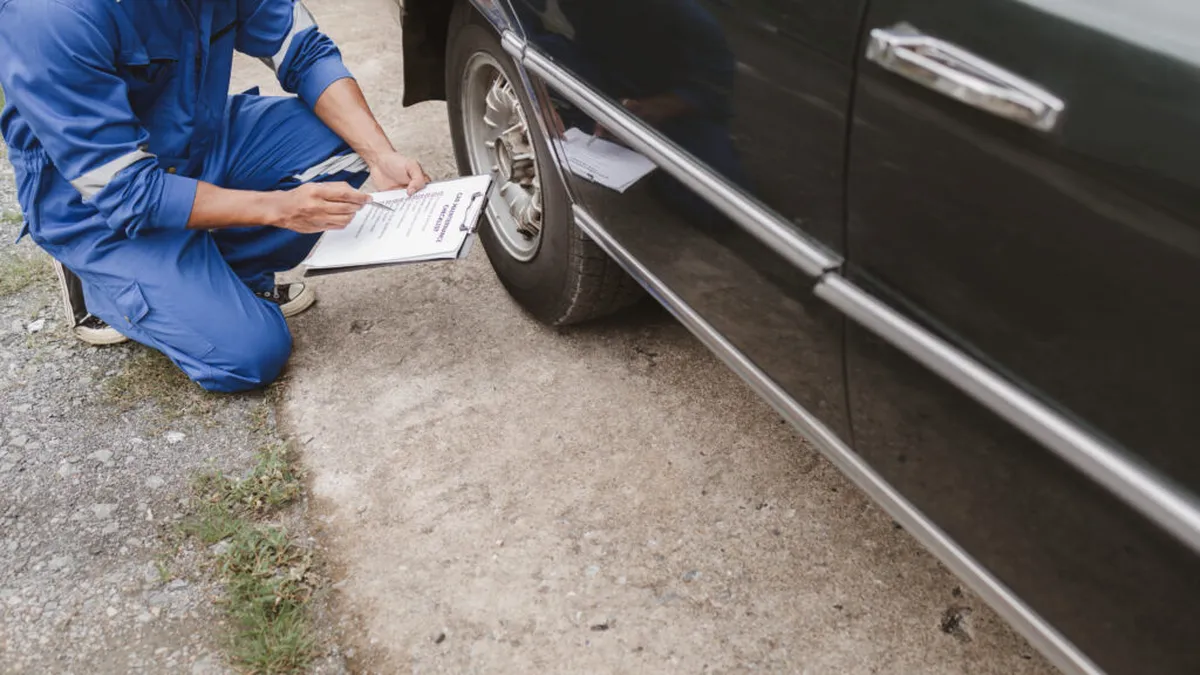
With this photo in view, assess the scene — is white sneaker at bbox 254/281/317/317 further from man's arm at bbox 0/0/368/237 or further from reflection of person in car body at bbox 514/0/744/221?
reflection of person in car body at bbox 514/0/744/221

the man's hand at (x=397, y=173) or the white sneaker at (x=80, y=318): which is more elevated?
the man's hand at (x=397, y=173)

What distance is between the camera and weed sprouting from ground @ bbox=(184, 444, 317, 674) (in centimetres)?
177

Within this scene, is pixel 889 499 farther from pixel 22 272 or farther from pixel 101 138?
pixel 22 272

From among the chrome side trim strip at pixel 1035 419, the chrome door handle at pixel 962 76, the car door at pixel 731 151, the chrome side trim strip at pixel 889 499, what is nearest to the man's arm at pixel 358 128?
the car door at pixel 731 151

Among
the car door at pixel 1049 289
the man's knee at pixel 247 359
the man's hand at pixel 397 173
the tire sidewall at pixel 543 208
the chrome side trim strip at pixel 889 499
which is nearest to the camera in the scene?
the car door at pixel 1049 289

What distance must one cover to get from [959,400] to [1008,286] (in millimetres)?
173

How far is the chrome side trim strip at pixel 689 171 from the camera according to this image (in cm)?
137

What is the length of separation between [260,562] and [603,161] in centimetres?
103

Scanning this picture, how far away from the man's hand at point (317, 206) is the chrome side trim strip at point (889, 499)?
2.23 feet

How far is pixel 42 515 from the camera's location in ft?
6.95

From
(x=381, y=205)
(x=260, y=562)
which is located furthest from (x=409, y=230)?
(x=260, y=562)

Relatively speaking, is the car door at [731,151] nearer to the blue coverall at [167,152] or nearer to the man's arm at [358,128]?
the man's arm at [358,128]

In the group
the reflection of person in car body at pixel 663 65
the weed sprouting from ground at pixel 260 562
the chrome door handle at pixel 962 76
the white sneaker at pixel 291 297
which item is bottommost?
the weed sprouting from ground at pixel 260 562

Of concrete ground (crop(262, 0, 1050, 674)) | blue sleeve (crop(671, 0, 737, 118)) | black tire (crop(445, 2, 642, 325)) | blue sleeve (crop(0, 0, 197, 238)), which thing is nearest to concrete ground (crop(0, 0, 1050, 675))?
concrete ground (crop(262, 0, 1050, 674))
